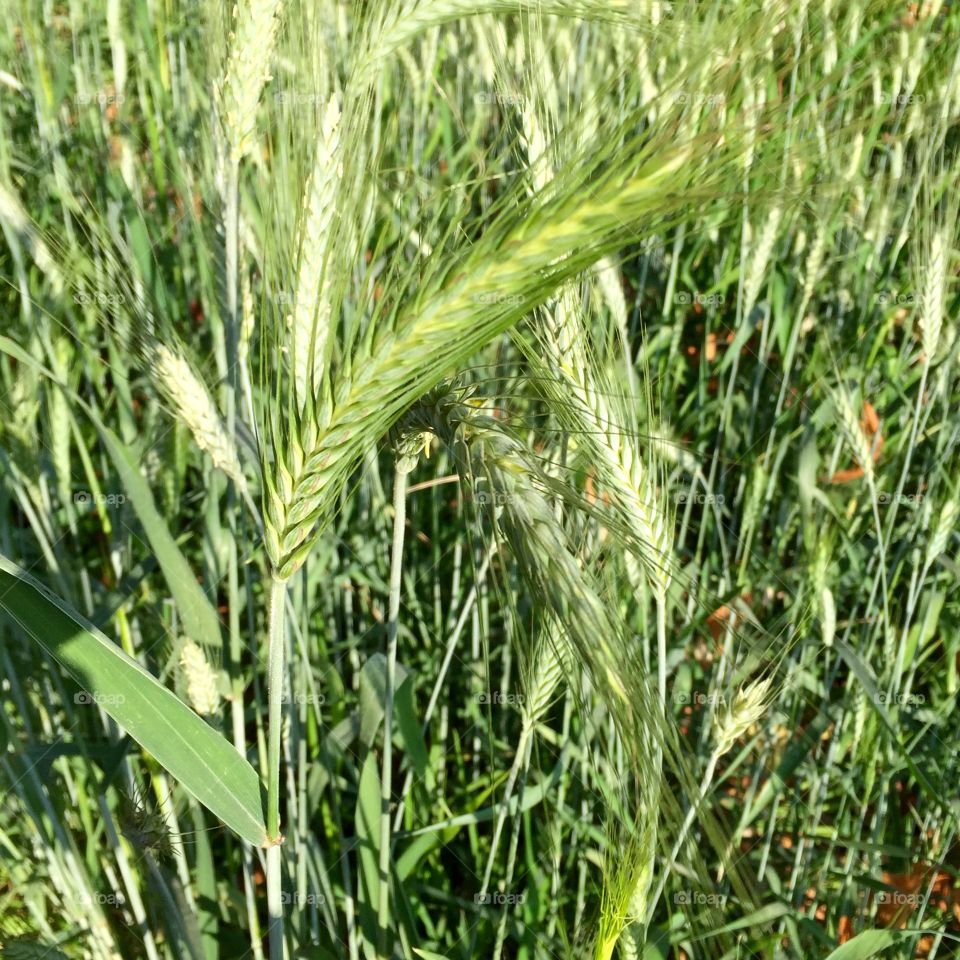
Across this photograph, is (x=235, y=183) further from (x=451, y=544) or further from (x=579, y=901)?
(x=579, y=901)

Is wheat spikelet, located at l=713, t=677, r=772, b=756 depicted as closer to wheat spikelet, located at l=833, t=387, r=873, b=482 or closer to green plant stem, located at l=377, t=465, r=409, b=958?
green plant stem, located at l=377, t=465, r=409, b=958

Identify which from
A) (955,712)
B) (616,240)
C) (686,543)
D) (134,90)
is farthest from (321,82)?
(134,90)

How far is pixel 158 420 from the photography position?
1559mm

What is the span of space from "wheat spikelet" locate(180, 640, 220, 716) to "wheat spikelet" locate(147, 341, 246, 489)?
196 mm

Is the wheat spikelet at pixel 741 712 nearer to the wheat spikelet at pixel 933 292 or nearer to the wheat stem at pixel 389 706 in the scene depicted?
the wheat stem at pixel 389 706

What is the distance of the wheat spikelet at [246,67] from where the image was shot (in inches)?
37.5

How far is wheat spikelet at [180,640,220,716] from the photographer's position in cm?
98

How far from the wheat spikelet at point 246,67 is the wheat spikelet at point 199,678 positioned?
1.69ft

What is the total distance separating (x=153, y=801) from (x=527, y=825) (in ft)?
1.67

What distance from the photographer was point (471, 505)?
118 cm

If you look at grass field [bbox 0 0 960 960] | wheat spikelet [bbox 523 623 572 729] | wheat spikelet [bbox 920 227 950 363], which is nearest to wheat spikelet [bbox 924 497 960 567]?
grass field [bbox 0 0 960 960]

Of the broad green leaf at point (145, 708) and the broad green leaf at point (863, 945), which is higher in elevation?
the broad green leaf at point (145, 708)

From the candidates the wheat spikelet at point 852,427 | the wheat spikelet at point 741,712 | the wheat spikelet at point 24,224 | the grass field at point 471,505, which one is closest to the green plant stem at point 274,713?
the grass field at point 471,505

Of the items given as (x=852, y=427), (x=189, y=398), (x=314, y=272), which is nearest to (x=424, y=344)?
(x=314, y=272)
